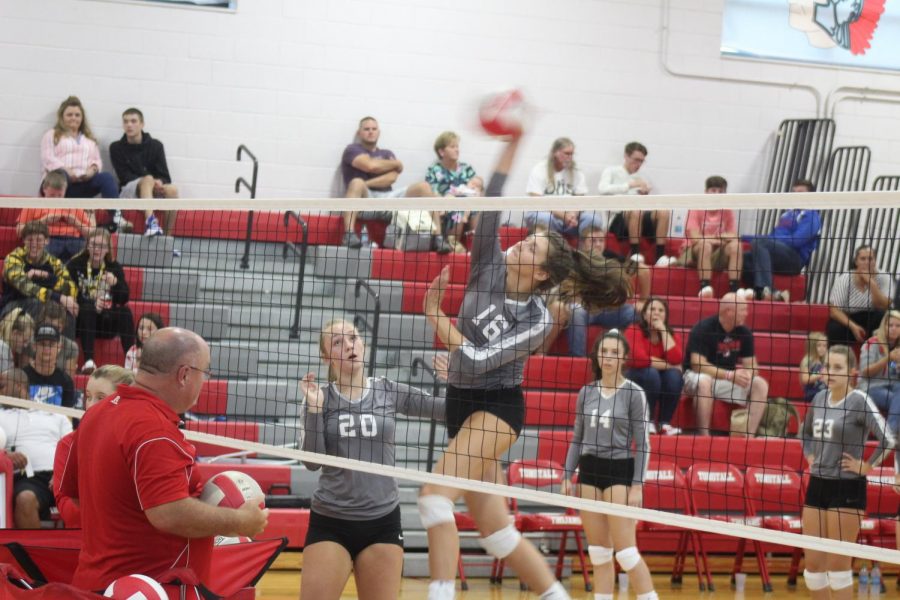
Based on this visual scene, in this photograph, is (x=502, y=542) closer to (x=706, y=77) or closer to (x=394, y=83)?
(x=394, y=83)

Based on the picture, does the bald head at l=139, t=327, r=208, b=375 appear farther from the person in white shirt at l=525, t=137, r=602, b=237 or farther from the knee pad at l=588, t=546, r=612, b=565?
the person in white shirt at l=525, t=137, r=602, b=237

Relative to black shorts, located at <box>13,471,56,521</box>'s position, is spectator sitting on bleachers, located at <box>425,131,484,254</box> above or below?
above

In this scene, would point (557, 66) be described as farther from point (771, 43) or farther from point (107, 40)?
point (107, 40)

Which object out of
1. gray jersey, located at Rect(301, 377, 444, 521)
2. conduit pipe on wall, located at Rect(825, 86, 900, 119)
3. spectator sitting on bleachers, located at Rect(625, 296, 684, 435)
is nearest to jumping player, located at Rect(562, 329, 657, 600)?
gray jersey, located at Rect(301, 377, 444, 521)

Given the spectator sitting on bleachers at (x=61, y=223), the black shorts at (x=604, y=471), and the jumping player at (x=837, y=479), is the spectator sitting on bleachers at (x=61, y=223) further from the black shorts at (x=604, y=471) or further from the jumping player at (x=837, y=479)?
the jumping player at (x=837, y=479)

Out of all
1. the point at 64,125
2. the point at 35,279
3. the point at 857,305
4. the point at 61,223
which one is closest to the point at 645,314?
the point at 857,305

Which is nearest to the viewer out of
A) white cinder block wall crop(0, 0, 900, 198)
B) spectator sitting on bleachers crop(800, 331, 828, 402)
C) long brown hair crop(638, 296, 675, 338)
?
spectator sitting on bleachers crop(800, 331, 828, 402)

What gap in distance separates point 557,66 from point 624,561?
7.50 meters

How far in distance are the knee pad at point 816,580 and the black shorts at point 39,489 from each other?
15.3ft

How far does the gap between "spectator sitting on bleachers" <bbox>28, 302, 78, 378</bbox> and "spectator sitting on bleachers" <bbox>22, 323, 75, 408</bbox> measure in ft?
0.18

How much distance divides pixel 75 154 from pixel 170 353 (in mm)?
7777

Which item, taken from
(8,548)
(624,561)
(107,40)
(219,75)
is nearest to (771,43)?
(219,75)

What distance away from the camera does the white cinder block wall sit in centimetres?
1152

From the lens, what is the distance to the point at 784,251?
11594 mm
